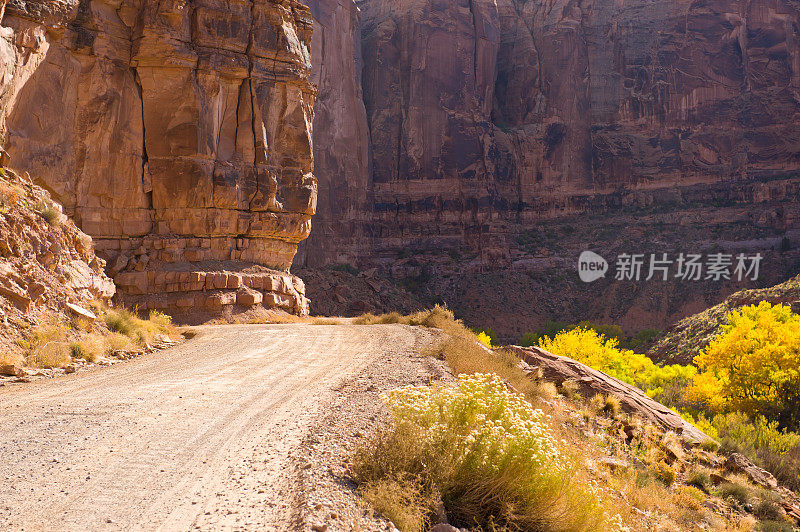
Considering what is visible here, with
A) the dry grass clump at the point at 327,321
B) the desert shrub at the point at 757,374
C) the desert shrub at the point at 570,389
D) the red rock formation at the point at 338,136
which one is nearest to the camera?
the desert shrub at the point at 570,389

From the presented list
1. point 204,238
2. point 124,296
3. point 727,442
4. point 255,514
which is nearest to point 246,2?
point 204,238

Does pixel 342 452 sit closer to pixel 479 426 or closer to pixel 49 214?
pixel 479 426

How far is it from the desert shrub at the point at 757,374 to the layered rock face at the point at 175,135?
1746 centimetres

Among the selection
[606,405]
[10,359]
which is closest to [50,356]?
[10,359]

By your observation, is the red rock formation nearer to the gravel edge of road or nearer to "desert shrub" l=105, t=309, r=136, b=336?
"desert shrub" l=105, t=309, r=136, b=336

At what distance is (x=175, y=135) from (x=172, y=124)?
50 centimetres

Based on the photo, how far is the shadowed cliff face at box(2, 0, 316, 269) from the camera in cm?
2319

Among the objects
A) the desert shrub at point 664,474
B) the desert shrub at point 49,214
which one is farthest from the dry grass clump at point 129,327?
the desert shrub at point 664,474

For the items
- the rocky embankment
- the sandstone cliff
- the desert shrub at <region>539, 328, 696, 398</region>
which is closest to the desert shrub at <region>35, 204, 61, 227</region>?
the rocky embankment

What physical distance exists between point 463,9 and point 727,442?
6818cm

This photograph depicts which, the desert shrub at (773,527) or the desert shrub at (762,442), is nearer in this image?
the desert shrub at (773,527)

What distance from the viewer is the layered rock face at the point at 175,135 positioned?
23500mm

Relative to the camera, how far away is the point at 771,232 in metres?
63.6

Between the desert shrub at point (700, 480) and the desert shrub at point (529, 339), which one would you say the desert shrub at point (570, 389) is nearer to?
the desert shrub at point (700, 480)
